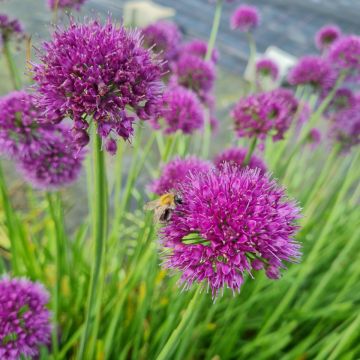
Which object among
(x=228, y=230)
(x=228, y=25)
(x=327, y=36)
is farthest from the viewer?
(x=228, y=25)

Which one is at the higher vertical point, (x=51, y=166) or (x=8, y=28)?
(x=8, y=28)

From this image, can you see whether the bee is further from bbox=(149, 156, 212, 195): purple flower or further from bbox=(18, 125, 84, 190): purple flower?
bbox=(18, 125, 84, 190): purple flower

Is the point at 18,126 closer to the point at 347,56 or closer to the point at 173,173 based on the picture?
the point at 173,173

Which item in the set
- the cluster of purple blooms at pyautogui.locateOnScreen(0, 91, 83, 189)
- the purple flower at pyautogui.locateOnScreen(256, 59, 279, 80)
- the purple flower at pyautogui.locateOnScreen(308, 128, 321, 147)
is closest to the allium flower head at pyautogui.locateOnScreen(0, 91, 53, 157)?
the cluster of purple blooms at pyautogui.locateOnScreen(0, 91, 83, 189)

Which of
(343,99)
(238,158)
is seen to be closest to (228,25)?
(343,99)

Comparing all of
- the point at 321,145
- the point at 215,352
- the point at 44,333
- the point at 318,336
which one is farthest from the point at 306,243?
the point at 44,333

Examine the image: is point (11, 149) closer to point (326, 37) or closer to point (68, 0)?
point (68, 0)
